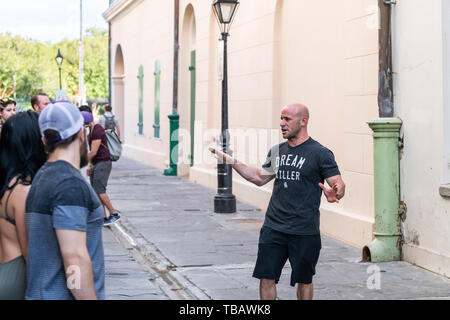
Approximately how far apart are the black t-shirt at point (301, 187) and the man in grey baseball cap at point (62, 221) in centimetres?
226

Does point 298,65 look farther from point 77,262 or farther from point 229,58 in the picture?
point 77,262

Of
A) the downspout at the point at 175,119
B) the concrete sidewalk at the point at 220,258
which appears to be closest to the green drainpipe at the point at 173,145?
the downspout at the point at 175,119

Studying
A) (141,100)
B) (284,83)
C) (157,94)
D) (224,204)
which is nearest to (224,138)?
(224,204)

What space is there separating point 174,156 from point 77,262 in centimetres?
1556

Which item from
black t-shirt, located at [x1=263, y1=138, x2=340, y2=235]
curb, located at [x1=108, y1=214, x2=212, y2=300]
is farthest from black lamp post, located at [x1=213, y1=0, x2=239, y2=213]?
black t-shirt, located at [x1=263, y1=138, x2=340, y2=235]

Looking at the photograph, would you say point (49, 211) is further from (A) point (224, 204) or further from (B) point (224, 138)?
(A) point (224, 204)

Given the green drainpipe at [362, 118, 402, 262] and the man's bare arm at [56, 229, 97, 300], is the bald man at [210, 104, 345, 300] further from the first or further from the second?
the green drainpipe at [362, 118, 402, 262]

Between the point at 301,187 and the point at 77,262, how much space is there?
2.53m

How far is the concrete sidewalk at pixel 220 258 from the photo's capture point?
6504mm

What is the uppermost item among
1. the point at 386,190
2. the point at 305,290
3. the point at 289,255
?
the point at 386,190

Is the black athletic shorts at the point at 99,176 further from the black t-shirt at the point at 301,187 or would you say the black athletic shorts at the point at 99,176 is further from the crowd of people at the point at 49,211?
the crowd of people at the point at 49,211

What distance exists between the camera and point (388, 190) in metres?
7.81
